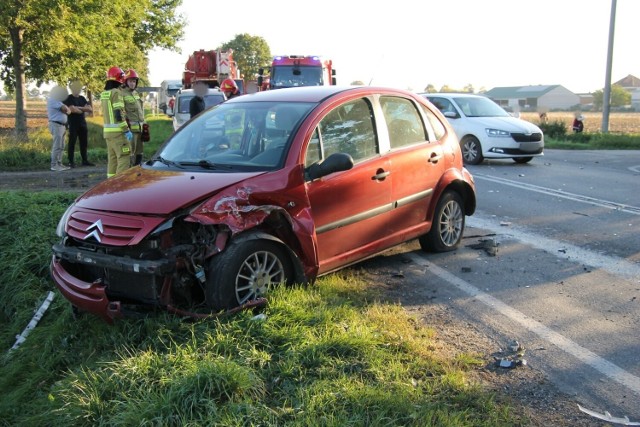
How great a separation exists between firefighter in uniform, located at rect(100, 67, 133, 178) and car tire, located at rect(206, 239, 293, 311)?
5777mm

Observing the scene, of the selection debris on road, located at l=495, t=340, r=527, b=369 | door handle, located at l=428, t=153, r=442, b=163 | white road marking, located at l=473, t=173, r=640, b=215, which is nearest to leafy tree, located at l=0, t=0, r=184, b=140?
white road marking, located at l=473, t=173, r=640, b=215

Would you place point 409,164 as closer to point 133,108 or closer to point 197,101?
point 133,108

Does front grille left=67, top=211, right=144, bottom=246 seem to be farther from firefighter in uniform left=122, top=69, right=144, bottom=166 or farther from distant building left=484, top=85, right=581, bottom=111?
distant building left=484, top=85, right=581, bottom=111

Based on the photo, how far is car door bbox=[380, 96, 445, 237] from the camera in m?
5.74

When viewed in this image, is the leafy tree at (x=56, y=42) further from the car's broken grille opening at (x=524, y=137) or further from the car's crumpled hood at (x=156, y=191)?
the car's crumpled hood at (x=156, y=191)

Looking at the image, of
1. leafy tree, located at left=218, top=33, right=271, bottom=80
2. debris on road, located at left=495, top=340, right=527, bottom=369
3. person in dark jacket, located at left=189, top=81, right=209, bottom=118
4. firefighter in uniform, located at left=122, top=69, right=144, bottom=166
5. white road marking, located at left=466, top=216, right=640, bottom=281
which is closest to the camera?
debris on road, located at left=495, top=340, right=527, bottom=369

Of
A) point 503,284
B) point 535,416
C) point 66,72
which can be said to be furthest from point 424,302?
point 66,72

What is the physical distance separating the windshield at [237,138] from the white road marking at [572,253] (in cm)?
332

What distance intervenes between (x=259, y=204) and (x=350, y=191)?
3.35 feet

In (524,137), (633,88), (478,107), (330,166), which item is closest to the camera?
(330,166)

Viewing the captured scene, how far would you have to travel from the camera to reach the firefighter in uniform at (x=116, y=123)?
9492 mm

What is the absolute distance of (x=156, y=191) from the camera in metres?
4.36

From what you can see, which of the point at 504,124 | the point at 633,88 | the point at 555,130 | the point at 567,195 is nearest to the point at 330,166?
the point at 567,195

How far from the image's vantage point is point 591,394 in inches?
140
